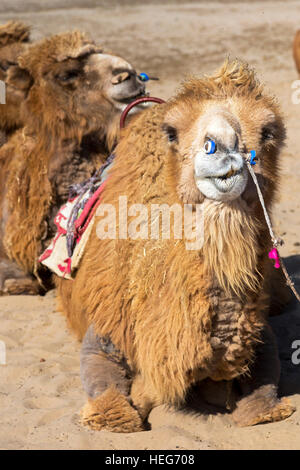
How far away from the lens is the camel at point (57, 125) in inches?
204

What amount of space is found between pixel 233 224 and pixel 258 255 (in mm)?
312

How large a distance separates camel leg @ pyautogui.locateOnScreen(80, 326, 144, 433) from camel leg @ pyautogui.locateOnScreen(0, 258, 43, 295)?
1.62m

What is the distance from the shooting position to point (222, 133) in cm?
309

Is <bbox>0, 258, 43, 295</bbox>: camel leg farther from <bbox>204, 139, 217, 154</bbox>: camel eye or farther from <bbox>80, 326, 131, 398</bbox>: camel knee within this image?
<bbox>204, 139, 217, 154</bbox>: camel eye

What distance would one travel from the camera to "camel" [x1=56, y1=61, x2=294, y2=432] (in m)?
3.19

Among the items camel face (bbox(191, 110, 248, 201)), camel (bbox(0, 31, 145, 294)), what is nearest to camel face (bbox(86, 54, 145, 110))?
camel (bbox(0, 31, 145, 294))

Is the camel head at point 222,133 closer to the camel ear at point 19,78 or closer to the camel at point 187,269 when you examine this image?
the camel at point 187,269

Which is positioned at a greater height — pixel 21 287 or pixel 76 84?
pixel 76 84

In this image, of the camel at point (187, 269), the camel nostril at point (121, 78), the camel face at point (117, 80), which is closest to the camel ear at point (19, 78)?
the camel face at point (117, 80)

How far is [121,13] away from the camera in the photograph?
→ 623 inches

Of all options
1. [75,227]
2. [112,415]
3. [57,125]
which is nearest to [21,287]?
[57,125]

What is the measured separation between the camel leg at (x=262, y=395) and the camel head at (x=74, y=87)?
195 cm

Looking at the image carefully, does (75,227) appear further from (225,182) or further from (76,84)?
(225,182)

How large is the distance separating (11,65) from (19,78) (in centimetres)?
22
